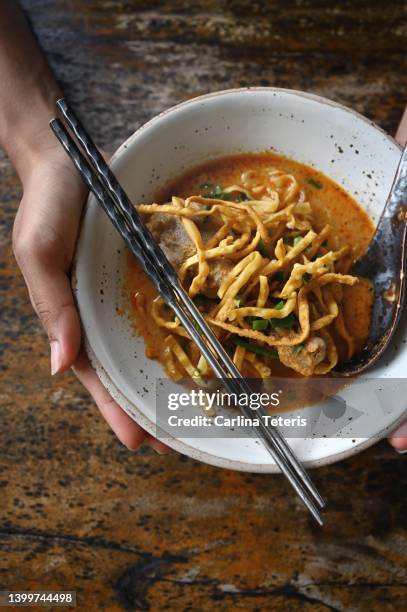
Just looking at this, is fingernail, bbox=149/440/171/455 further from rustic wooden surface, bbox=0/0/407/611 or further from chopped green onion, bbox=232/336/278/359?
chopped green onion, bbox=232/336/278/359

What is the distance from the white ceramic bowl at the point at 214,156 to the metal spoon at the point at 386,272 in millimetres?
62

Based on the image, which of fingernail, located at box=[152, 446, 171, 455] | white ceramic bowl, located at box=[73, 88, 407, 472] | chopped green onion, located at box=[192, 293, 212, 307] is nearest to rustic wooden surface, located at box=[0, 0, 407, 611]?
fingernail, located at box=[152, 446, 171, 455]

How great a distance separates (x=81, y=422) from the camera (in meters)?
2.68

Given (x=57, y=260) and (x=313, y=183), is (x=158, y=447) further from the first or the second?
(x=313, y=183)

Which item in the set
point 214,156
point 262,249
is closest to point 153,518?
point 262,249

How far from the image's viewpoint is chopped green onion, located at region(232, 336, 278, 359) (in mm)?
2363

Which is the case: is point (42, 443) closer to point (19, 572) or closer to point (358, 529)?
point (19, 572)

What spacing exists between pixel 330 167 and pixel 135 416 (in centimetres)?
121

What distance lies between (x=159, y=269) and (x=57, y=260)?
1.16 ft

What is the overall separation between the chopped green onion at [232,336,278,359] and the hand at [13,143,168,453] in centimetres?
48

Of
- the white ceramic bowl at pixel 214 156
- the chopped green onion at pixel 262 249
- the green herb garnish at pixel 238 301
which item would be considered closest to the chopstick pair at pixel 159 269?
the white ceramic bowl at pixel 214 156

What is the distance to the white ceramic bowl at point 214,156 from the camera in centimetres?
222

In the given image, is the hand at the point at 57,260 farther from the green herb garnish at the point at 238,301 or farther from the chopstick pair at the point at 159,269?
the green herb garnish at the point at 238,301

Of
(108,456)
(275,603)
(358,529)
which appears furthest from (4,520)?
(358,529)
